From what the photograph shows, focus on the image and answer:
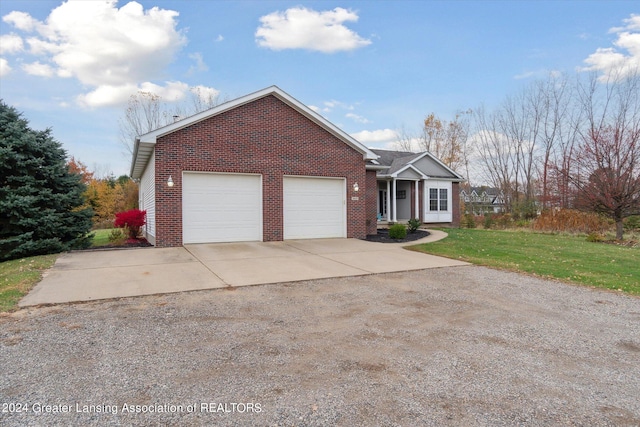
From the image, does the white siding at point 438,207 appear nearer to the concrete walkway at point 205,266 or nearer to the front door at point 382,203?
the front door at point 382,203

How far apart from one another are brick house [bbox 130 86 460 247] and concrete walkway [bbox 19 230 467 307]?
941mm

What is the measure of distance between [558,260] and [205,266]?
8.79 metres

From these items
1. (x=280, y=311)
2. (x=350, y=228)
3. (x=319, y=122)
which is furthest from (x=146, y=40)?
(x=280, y=311)

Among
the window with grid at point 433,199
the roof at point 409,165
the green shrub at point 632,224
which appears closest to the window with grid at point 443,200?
the window with grid at point 433,199

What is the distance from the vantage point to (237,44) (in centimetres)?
1597

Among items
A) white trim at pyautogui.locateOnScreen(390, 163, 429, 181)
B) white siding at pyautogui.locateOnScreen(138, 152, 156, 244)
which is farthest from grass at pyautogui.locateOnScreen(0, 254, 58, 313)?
white trim at pyautogui.locateOnScreen(390, 163, 429, 181)

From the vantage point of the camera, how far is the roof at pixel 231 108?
10.9m

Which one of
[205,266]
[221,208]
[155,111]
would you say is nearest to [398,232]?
[221,208]

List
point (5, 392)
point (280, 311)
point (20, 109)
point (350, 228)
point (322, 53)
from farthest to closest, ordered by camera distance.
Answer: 1. point (322, 53)
2. point (350, 228)
3. point (20, 109)
4. point (280, 311)
5. point (5, 392)

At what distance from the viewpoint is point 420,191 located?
70.1 feet

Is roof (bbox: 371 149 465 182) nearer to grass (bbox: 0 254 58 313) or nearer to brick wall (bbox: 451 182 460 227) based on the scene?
brick wall (bbox: 451 182 460 227)

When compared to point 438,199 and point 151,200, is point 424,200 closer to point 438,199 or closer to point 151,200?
point 438,199

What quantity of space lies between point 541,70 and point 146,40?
2585 cm

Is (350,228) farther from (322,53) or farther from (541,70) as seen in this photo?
(541,70)
